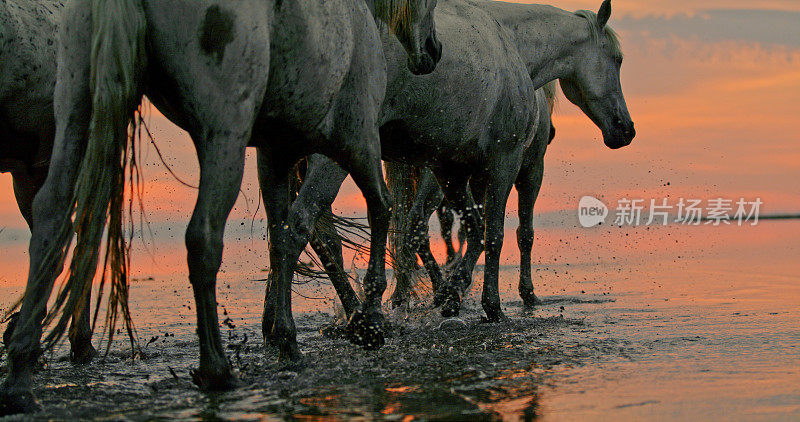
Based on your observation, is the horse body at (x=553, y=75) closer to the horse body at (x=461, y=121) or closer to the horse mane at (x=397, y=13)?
the horse body at (x=461, y=121)

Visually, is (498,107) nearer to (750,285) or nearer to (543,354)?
(543,354)

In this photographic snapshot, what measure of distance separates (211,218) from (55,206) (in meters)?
0.56

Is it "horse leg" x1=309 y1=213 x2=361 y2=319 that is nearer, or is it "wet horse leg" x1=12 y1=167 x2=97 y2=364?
"wet horse leg" x1=12 y1=167 x2=97 y2=364

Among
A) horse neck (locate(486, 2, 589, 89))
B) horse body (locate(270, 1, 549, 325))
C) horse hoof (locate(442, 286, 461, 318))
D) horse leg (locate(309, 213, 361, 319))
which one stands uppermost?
horse neck (locate(486, 2, 589, 89))

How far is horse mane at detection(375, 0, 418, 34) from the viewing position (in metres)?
4.78

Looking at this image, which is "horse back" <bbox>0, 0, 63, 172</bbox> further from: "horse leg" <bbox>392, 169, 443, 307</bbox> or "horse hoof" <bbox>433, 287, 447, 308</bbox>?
"horse leg" <bbox>392, 169, 443, 307</bbox>

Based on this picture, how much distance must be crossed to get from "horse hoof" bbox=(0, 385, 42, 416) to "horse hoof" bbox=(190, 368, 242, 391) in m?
0.60

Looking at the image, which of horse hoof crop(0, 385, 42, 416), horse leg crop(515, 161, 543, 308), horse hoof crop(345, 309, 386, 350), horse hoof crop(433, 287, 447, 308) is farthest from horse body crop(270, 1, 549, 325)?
horse hoof crop(0, 385, 42, 416)

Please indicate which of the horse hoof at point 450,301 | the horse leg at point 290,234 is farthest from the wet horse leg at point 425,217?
the horse leg at point 290,234

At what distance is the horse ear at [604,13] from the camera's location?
7.74 metres

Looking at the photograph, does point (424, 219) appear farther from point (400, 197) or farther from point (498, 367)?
point (498, 367)

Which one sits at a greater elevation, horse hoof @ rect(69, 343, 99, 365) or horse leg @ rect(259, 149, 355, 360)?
horse leg @ rect(259, 149, 355, 360)

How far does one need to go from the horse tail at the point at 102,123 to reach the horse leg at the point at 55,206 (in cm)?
5

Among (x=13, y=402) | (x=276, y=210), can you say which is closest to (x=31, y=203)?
(x=276, y=210)
